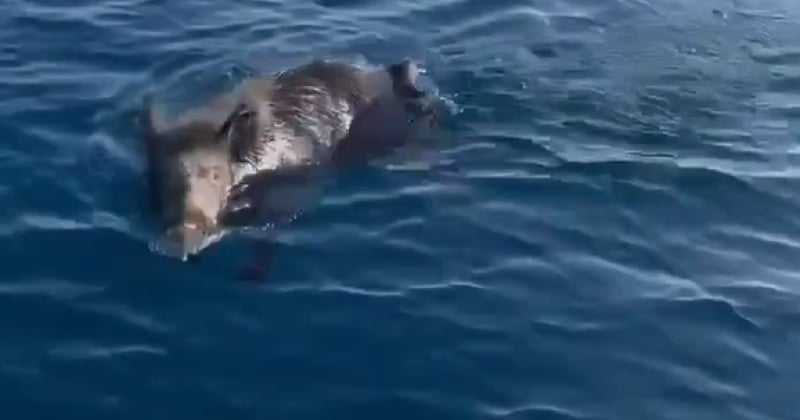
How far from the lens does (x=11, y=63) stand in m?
14.6

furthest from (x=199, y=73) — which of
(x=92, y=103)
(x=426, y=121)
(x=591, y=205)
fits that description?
(x=591, y=205)

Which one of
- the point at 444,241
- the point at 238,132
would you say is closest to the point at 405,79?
the point at 238,132

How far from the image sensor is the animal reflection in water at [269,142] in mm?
11758

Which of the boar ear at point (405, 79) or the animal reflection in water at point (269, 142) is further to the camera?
the boar ear at point (405, 79)

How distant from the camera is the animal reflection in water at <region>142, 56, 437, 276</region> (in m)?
11.8

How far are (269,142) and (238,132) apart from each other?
1.76 ft

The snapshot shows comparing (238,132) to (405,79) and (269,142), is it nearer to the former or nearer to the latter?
(269,142)

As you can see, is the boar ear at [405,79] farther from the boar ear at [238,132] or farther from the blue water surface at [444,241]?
the boar ear at [238,132]

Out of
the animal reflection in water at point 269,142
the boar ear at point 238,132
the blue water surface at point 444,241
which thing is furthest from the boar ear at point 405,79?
the boar ear at point 238,132

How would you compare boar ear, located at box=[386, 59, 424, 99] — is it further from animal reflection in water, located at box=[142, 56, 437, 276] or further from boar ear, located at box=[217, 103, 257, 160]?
boar ear, located at box=[217, 103, 257, 160]

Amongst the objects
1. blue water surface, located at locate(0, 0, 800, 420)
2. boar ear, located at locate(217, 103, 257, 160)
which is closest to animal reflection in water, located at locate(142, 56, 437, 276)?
boar ear, located at locate(217, 103, 257, 160)

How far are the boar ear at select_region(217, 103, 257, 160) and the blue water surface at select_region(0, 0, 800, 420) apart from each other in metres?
0.96

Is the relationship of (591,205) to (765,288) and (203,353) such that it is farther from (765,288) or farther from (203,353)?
(203,353)

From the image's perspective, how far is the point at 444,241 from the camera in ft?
38.5
